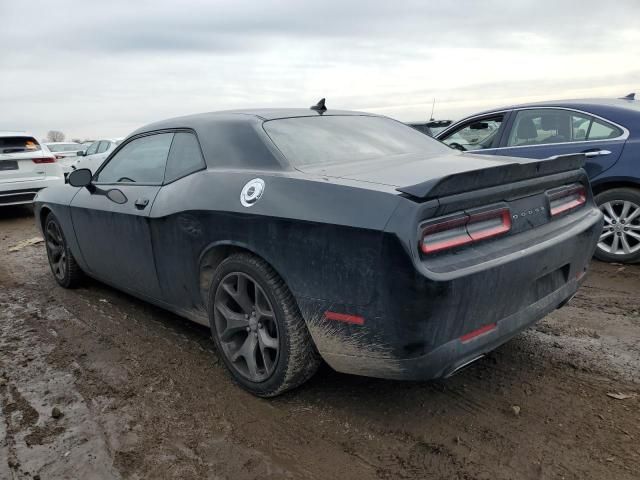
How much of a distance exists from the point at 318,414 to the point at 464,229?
1.21 m

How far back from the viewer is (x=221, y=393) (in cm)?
296

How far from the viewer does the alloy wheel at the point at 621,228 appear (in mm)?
4977

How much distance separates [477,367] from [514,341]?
481 millimetres

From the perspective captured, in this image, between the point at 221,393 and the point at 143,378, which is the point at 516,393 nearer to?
the point at 221,393

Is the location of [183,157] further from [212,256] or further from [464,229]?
[464,229]

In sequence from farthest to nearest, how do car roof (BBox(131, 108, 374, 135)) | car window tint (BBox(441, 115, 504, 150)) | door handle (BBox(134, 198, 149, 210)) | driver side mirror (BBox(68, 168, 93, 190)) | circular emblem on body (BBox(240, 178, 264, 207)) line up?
1. car window tint (BBox(441, 115, 504, 150))
2. driver side mirror (BBox(68, 168, 93, 190))
3. door handle (BBox(134, 198, 149, 210))
4. car roof (BBox(131, 108, 374, 135))
5. circular emblem on body (BBox(240, 178, 264, 207))

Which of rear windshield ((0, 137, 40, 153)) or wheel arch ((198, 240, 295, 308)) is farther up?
rear windshield ((0, 137, 40, 153))

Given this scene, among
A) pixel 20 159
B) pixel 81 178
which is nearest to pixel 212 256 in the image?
pixel 81 178

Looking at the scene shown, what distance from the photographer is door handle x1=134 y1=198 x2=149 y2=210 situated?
11.4 ft

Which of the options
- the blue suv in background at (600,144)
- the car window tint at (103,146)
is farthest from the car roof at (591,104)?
the car window tint at (103,146)

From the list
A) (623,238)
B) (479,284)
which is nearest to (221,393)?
(479,284)

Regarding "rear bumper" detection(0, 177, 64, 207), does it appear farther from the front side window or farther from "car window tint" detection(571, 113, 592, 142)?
"car window tint" detection(571, 113, 592, 142)

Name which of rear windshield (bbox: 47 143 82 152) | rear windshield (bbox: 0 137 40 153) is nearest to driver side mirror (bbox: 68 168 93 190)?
rear windshield (bbox: 0 137 40 153)

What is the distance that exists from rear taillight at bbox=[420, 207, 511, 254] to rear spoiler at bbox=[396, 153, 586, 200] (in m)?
0.12
